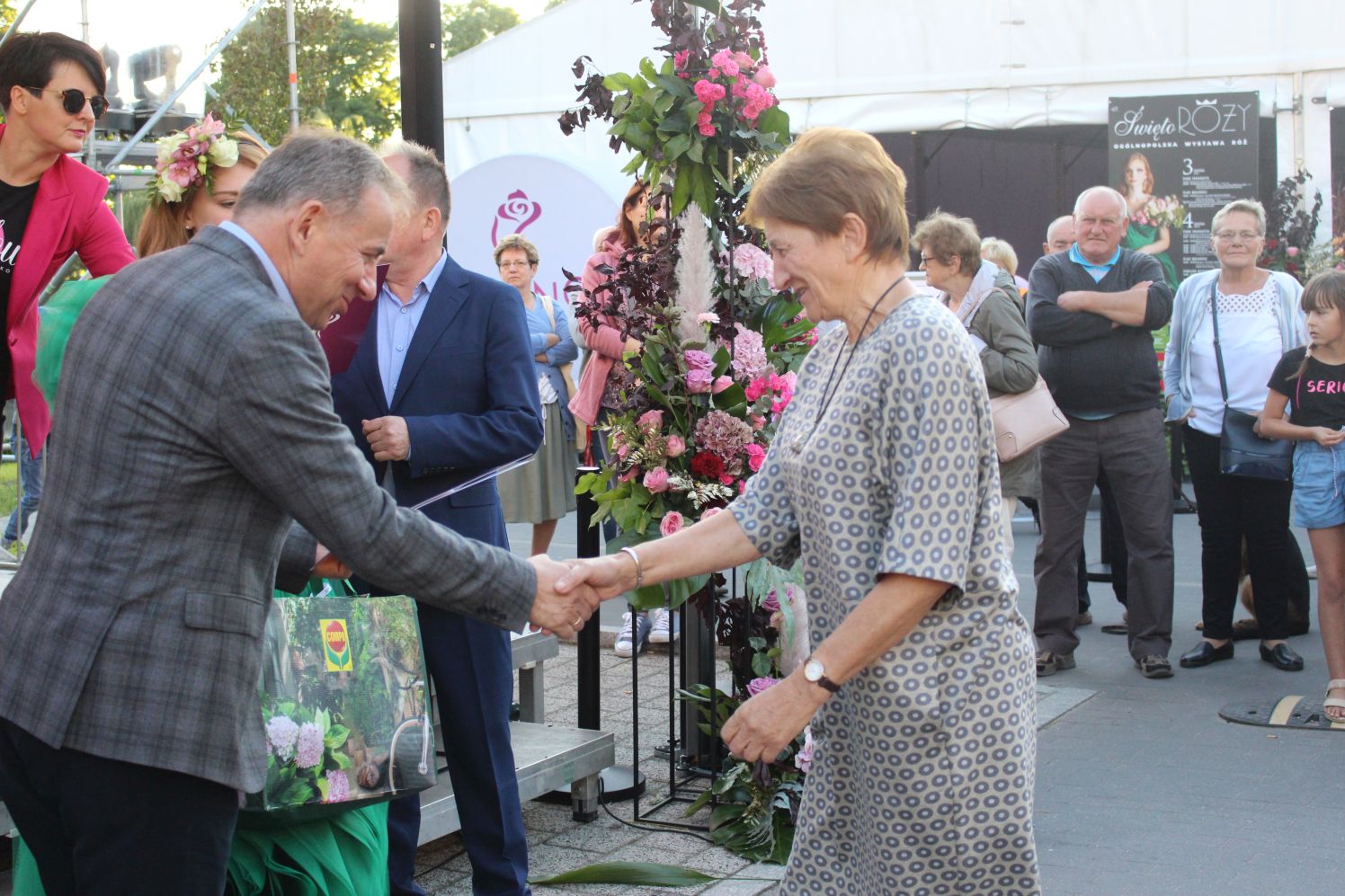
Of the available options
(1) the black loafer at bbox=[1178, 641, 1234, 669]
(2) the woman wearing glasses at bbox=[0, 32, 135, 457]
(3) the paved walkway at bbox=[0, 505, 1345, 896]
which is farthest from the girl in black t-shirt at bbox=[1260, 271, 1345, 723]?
(2) the woman wearing glasses at bbox=[0, 32, 135, 457]

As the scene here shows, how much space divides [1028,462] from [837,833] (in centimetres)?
425

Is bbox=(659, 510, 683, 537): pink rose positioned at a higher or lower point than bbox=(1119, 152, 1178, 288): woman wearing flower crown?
lower

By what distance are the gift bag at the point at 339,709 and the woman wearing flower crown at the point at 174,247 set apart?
3.5 inches

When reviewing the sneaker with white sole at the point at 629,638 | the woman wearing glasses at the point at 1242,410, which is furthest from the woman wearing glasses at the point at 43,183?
the woman wearing glasses at the point at 1242,410

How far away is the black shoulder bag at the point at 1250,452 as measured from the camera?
6.85 metres

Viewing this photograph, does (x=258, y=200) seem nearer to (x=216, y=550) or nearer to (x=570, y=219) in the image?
(x=216, y=550)

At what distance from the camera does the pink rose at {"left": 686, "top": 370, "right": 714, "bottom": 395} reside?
15.1ft

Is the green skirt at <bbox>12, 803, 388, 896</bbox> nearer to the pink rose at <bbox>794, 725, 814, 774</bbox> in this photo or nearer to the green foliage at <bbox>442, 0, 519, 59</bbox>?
the pink rose at <bbox>794, 725, 814, 774</bbox>

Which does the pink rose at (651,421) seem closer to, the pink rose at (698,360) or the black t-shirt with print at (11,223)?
the pink rose at (698,360)

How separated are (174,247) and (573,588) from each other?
3.57 ft

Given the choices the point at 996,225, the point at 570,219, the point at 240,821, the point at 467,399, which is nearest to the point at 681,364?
the point at 467,399

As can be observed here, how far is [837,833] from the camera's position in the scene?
273 cm

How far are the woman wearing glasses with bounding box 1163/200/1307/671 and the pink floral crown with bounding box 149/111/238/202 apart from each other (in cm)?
524

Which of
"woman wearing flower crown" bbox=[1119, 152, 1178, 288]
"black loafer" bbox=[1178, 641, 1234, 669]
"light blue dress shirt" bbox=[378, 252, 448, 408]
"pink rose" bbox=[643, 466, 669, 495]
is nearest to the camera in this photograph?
"light blue dress shirt" bbox=[378, 252, 448, 408]
